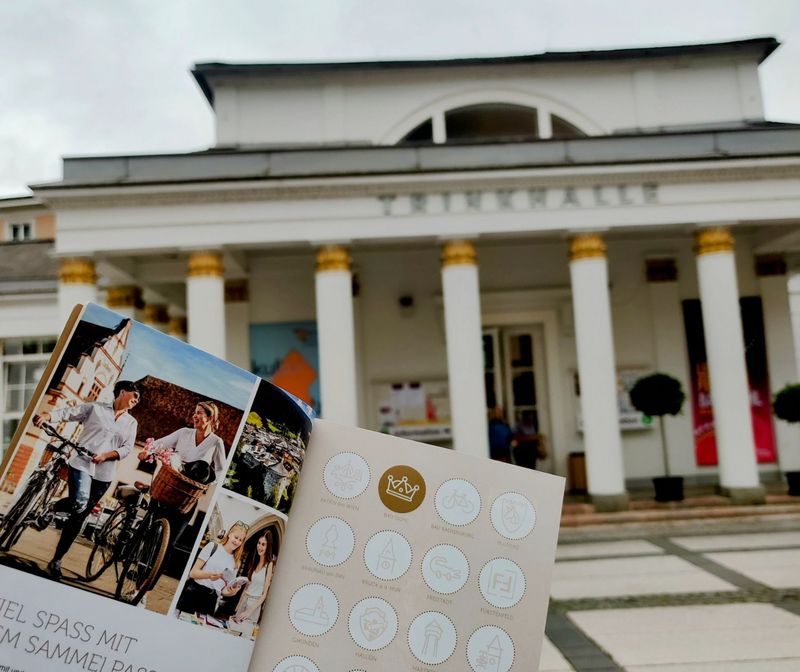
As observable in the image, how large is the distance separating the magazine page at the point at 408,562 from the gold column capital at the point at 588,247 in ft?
30.4

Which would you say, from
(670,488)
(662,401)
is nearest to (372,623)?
(662,401)

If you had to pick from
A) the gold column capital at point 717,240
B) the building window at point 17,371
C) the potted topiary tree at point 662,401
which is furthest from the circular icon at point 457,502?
the building window at point 17,371

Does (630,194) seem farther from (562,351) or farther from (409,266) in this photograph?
(409,266)

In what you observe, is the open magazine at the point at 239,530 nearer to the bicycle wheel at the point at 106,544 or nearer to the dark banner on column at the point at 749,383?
the bicycle wheel at the point at 106,544

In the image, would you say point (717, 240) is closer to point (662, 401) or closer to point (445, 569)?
point (662, 401)

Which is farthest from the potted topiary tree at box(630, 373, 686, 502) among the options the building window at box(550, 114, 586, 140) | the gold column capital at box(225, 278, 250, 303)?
the gold column capital at box(225, 278, 250, 303)

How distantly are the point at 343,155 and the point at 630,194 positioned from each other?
452 cm

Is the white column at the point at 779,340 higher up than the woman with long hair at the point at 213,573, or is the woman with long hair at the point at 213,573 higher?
the white column at the point at 779,340

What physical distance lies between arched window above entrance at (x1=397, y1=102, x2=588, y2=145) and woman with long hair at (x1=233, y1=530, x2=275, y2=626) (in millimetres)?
11406

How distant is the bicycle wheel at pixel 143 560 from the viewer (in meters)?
1.27

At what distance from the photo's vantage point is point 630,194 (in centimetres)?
1015

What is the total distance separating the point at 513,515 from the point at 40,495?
0.94m

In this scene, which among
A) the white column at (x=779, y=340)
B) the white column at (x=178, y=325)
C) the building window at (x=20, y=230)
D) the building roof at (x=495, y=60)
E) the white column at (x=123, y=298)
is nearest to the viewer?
the white column at (x=123, y=298)

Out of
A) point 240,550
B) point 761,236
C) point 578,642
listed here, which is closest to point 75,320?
point 240,550
